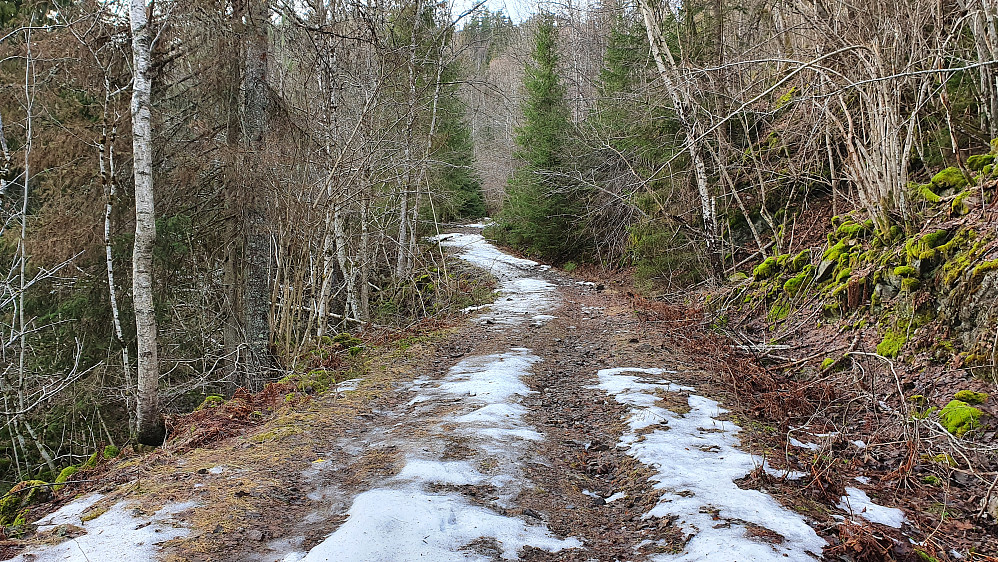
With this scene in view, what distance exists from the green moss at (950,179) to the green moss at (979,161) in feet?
0.47

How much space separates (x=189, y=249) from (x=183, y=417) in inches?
157

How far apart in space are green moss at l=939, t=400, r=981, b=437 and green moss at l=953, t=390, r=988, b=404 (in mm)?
34

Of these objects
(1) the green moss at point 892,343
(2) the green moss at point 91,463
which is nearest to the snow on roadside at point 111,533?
(2) the green moss at point 91,463

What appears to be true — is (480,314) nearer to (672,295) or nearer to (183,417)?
(672,295)

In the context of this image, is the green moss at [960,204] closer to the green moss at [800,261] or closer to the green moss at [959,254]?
the green moss at [959,254]

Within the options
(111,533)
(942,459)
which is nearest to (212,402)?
(111,533)

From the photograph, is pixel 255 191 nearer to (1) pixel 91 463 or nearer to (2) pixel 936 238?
(1) pixel 91 463

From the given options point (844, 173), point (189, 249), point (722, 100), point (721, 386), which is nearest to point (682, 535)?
point (721, 386)

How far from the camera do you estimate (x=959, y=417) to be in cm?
444

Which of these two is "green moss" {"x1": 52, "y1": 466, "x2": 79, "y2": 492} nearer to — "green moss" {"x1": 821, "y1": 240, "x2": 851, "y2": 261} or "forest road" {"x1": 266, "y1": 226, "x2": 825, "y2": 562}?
"forest road" {"x1": 266, "y1": 226, "x2": 825, "y2": 562}

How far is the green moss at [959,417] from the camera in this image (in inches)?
171

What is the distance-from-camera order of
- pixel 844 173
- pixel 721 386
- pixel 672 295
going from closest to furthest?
1. pixel 721 386
2. pixel 844 173
3. pixel 672 295

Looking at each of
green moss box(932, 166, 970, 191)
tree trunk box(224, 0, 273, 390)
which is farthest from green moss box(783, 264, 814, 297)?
tree trunk box(224, 0, 273, 390)

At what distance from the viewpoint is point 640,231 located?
42.1ft
